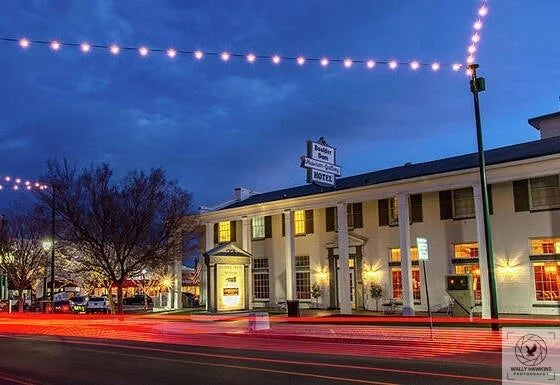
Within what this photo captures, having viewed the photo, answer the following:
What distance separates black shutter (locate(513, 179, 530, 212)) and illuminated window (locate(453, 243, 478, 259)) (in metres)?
2.59

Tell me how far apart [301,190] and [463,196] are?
39.5ft

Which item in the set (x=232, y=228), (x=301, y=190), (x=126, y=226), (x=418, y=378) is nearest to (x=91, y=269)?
(x=126, y=226)

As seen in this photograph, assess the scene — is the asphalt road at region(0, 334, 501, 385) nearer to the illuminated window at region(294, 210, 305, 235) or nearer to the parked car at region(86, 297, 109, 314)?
the illuminated window at region(294, 210, 305, 235)

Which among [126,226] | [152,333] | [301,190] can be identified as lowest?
[152,333]

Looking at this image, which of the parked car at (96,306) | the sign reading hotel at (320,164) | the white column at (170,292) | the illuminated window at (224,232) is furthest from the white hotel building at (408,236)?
the parked car at (96,306)

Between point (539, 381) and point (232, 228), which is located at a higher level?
point (232, 228)

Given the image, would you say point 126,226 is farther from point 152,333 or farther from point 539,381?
point 539,381

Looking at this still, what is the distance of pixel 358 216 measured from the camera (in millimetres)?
30625

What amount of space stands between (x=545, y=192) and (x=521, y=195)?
95 cm

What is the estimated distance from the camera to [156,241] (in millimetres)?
30422

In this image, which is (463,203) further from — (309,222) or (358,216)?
(309,222)

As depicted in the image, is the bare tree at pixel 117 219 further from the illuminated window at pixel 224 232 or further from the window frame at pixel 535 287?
the window frame at pixel 535 287

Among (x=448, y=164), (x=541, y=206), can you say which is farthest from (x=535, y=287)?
(x=448, y=164)

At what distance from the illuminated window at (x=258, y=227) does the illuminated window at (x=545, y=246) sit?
52.8 ft
